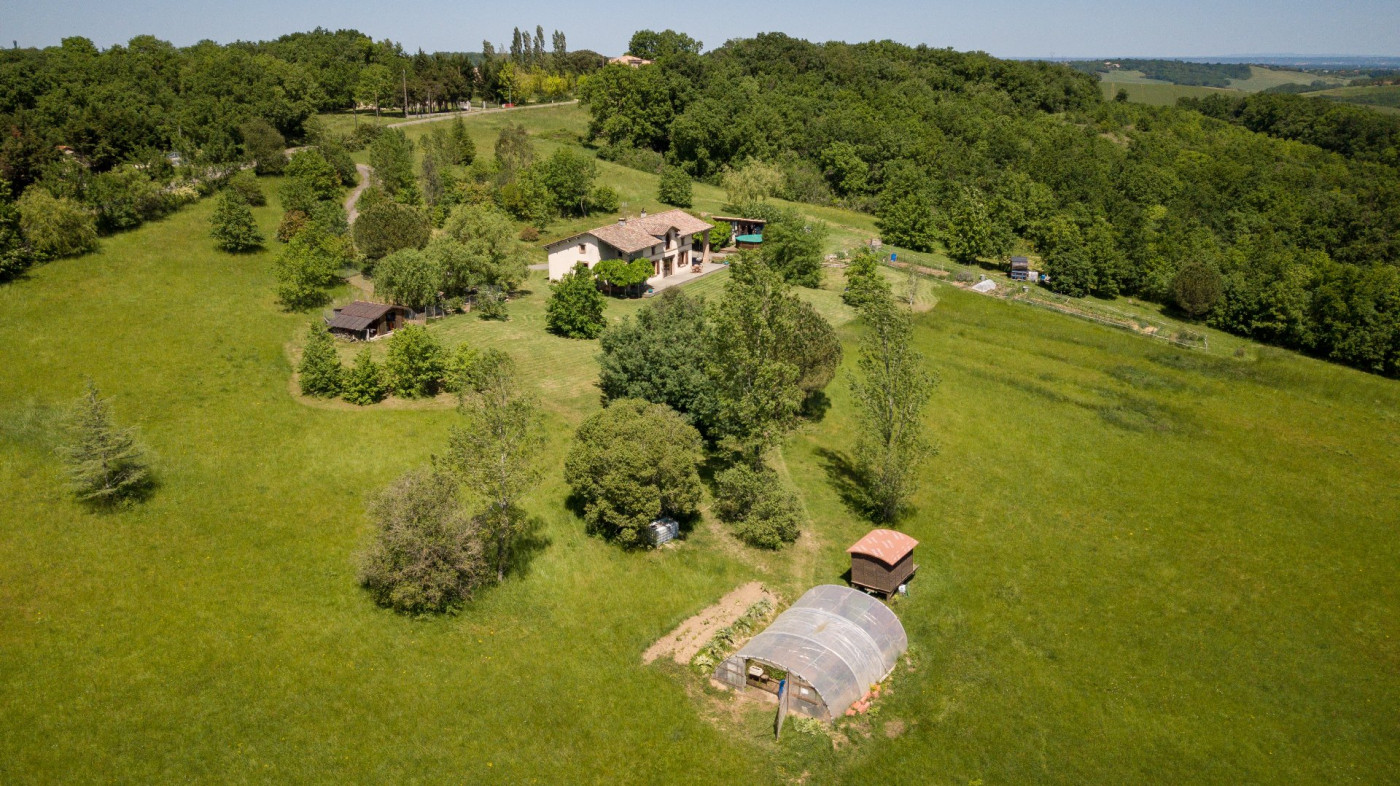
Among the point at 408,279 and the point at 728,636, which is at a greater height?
the point at 408,279

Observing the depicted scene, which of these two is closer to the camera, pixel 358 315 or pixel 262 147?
pixel 358 315

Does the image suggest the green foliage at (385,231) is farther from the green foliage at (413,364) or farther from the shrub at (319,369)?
the green foliage at (413,364)

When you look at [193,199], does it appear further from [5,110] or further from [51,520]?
[51,520]

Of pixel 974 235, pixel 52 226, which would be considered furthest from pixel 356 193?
pixel 974 235

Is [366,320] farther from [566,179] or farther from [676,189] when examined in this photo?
[676,189]

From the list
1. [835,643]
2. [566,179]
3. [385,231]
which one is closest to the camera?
[835,643]

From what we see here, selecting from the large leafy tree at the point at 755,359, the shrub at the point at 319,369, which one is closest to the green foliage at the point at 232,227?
the shrub at the point at 319,369

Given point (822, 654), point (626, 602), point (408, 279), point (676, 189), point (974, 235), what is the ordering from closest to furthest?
point (822, 654)
point (626, 602)
point (408, 279)
point (974, 235)
point (676, 189)

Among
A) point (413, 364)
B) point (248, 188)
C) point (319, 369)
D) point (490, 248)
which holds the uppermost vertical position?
point (248, 188)
